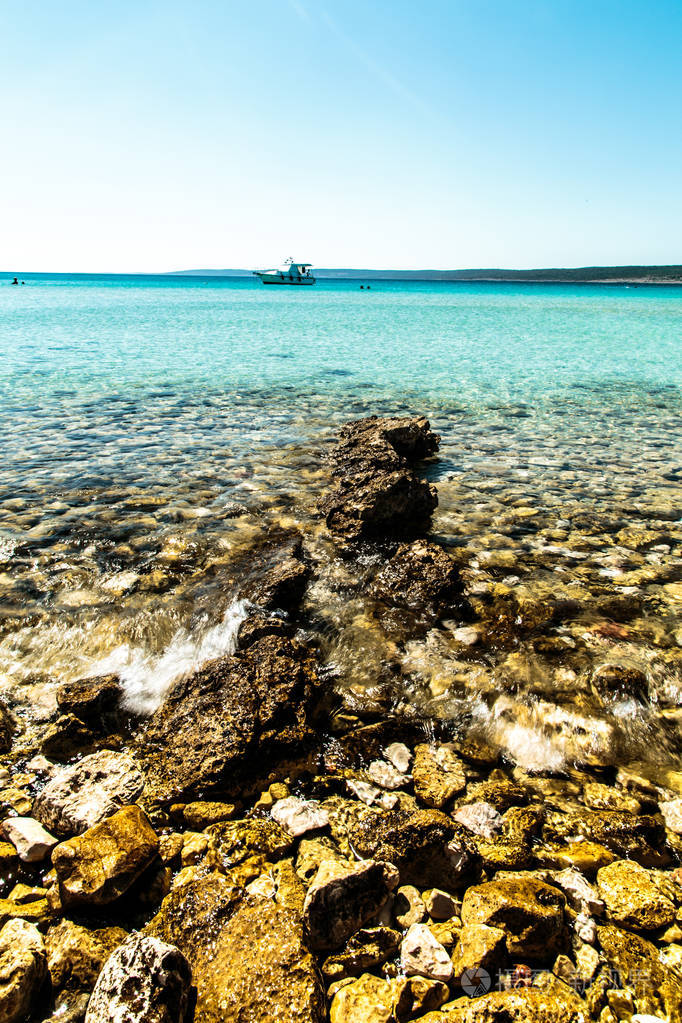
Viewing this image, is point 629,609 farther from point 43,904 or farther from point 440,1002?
point 43,904

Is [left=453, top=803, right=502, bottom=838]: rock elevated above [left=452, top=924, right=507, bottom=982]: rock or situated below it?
below

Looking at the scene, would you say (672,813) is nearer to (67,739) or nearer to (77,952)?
(77,952)

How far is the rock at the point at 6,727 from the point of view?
14.5 feet

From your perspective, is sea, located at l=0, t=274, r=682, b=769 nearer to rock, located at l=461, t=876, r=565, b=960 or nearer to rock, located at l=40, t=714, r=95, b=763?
rock, located at l=40, t=714, r=95, b=763

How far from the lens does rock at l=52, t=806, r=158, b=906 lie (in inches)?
122

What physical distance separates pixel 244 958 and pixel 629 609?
215 inches

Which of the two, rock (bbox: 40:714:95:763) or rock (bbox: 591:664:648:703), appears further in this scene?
rock (bbox: 591:664:648:703)

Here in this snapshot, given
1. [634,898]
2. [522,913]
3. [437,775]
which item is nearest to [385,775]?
Answer: [437,775]

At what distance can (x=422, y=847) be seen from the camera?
Result: 3.46 meters

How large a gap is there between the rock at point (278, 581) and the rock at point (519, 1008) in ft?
13.5

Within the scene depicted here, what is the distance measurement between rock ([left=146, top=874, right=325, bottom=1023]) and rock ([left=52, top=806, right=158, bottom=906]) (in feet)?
0.97

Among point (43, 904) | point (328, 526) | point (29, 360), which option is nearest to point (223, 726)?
point (43, 904)

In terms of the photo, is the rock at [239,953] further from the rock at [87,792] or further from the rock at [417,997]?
the rock at [87,792]

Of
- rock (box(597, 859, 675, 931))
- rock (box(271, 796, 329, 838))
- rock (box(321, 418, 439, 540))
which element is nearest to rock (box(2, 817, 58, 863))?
rock (box(271, 796, 329, 838))
